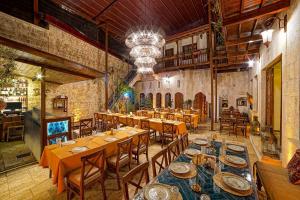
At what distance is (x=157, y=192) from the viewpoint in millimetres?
1535

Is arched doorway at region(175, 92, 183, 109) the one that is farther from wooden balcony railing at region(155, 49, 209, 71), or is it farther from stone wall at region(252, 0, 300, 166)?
stone wall at region(252, 0, 300, 166)

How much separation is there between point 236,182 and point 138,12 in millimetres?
8995

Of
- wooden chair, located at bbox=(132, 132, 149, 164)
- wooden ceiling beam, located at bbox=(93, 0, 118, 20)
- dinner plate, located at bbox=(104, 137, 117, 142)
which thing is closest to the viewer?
dinner plate, located at bbox=(104, 137, 117, 142)

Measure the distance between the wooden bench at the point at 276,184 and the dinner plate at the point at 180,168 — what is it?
1122 millimetres

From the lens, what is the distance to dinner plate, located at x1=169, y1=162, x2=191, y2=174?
6.35ft

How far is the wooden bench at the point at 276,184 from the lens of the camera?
1.89 meters

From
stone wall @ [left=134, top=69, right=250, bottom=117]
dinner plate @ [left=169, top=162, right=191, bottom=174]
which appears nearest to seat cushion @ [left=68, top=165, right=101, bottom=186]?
dinner plate @ [left=169, top=162, right=191, bottom=174]

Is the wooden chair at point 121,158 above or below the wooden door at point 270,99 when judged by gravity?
below

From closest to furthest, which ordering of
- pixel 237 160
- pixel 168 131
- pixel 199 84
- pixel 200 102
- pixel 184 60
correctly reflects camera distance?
pixel 237 160 < pixel 168 131 < pixel 184 60 < pixel 199 84 < pixel 200 102

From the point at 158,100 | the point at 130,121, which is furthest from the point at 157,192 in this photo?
the point at 158,100

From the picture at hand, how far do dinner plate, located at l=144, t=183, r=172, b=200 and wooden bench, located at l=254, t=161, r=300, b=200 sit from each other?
4.85 feet

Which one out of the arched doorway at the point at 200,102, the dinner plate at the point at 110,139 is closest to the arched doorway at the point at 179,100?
the arched doorway at the point at 200,102

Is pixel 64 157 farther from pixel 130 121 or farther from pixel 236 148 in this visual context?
pixel 130 121

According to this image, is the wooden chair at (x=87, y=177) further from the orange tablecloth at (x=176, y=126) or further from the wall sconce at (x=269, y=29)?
the wall sconce at (x=269, y=29)
